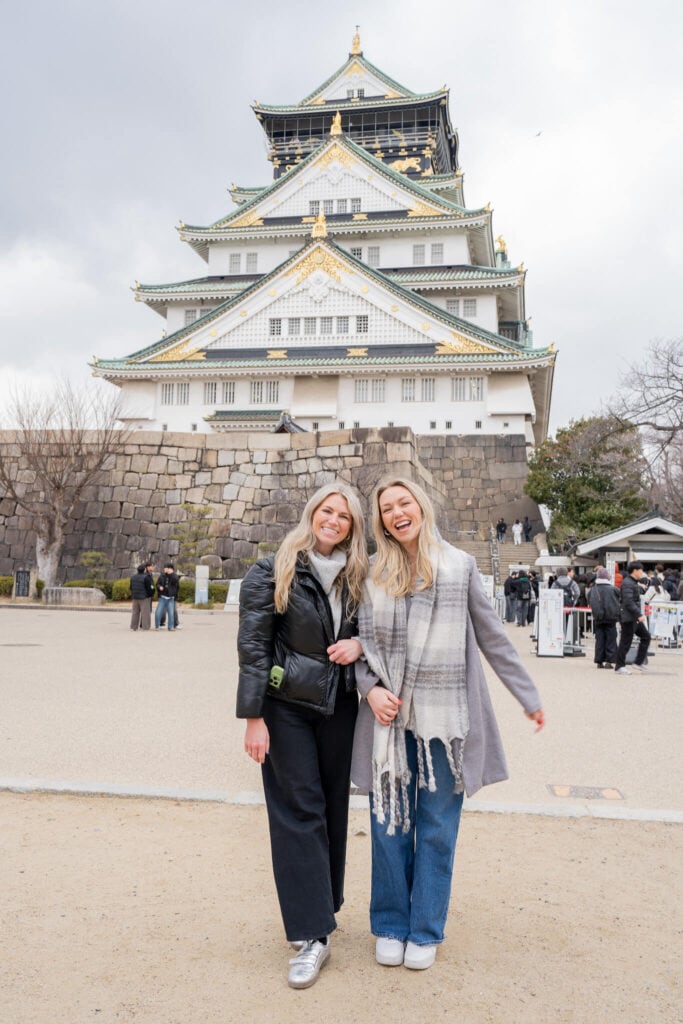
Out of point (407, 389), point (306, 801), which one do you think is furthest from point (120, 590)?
point (306, 801)

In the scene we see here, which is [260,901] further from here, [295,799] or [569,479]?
[569,479]

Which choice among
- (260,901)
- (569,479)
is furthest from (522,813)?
(569,479)

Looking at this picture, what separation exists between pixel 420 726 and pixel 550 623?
10116 millimetres

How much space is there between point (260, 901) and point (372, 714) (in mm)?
1038

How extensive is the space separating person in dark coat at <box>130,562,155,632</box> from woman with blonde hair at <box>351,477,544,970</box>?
41.4 feet

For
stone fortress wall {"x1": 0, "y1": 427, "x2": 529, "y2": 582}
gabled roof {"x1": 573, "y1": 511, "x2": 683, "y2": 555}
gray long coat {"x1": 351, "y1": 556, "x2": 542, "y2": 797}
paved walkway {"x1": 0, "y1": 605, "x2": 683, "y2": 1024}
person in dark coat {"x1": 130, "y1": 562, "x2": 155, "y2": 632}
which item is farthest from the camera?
stone fortress wall {"x1": 0, "y1": 427, "x2": 529, "y2": 582}

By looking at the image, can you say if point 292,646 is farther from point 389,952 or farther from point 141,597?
point 141,597

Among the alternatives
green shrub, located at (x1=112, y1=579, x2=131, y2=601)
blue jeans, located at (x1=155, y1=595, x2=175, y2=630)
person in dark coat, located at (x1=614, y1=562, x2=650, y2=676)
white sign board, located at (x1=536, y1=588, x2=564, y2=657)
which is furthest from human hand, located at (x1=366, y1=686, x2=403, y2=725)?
green shrub, located at (x1=112, y1=579, x2=131, y2=601)

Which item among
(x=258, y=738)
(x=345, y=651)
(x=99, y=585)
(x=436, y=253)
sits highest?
(x=436, y=253)

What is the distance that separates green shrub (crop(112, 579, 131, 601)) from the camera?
72.8 ft

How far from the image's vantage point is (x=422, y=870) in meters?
2.93

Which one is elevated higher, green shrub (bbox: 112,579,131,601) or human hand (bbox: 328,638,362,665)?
green shrub (bbox: 112,579,131,601)

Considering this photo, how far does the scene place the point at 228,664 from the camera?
431 inches

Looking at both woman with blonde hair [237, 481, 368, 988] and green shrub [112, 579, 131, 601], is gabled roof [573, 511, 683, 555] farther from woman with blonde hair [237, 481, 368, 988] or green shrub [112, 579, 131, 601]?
woman with blonde hair [237, 481, 368, 988]
